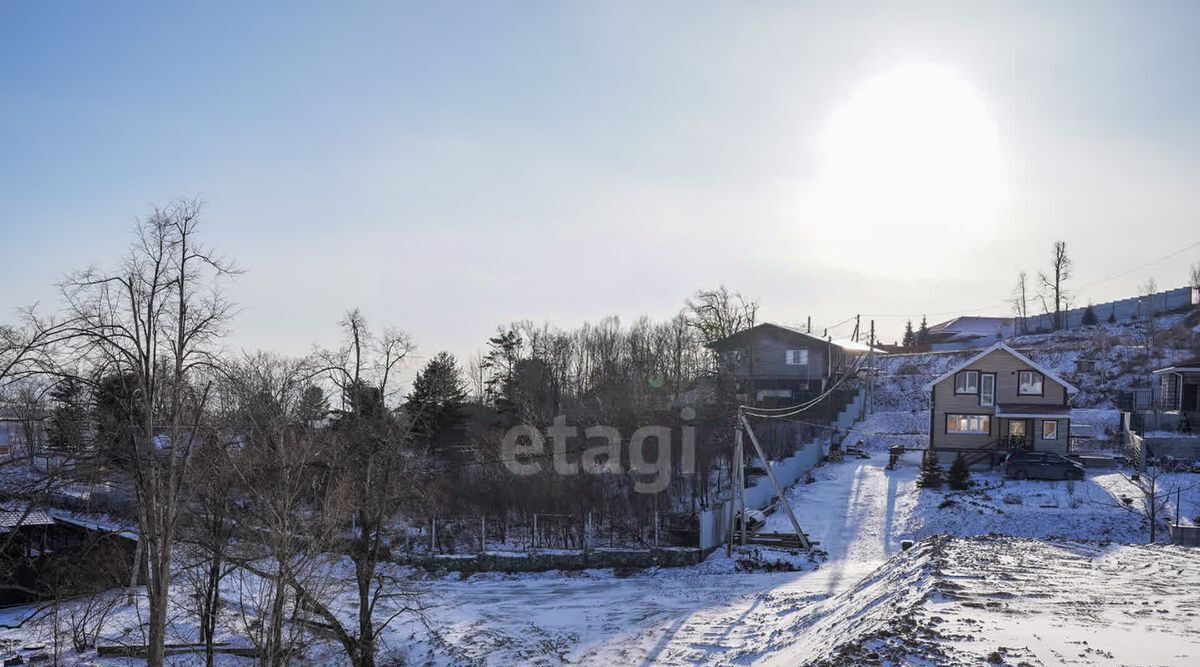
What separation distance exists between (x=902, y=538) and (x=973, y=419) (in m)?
13.2

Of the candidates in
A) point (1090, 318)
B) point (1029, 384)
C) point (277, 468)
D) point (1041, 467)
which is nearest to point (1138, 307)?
point (1090, 318)

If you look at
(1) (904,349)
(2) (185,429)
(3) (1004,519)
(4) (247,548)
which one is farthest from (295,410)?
(1) (904,349)

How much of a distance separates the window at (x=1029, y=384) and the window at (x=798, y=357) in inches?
658

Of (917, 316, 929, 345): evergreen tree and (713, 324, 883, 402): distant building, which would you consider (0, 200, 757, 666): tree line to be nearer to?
(713, 324, 883, 402): distant building

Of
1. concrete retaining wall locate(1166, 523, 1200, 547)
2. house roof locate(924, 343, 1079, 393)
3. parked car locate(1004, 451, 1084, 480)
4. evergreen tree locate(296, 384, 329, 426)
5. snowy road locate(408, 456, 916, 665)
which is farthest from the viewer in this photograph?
house roof locate(924, 343, 1079, 393)

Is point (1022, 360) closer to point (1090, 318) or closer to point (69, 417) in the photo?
point (69, 417)

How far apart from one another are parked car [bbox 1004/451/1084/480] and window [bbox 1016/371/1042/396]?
183 inches

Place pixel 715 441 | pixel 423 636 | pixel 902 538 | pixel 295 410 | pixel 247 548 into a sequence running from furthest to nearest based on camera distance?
pixel 715 441
pixel 295 410
pixel 902 538
pixel 423 636
pixel 247 548

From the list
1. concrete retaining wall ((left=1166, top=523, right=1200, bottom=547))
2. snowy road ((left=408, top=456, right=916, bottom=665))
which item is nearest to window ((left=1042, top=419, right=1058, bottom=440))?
snowy road ((left=408, top=456, right=916, bottom=665))

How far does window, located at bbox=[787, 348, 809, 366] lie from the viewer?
168 feet

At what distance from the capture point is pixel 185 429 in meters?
13.3

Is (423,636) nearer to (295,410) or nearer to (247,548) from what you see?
(247,548)

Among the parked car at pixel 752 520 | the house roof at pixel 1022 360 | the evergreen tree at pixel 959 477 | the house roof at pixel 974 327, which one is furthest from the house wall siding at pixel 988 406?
the house roof at pixel 974 327

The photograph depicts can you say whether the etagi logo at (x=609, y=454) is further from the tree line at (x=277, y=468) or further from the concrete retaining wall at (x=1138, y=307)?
the concrete retaining wall at (x=1138, y=307)
